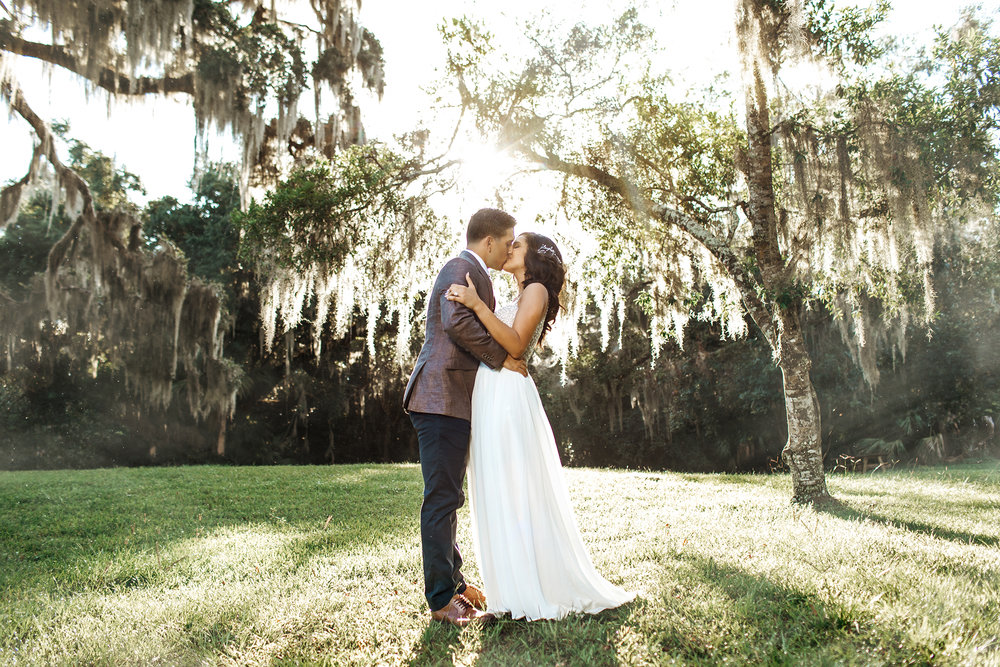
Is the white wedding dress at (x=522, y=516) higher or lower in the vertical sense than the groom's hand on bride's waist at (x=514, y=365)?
lower

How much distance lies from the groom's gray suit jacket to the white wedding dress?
92 millimetres

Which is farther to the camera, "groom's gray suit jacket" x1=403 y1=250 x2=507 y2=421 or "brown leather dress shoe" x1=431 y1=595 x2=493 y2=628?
"groom's gray suit jacket" x1=403 y1=250 x2=507 y2=421

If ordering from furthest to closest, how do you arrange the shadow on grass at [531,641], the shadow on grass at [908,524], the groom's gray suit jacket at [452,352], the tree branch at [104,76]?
the tree branch at [104,76] → the shadow on grass at [908,524] → the groom's gray suit jacket at [452,352] → the shadow on grass at [531,641]

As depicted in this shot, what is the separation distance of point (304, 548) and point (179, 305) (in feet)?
31.0

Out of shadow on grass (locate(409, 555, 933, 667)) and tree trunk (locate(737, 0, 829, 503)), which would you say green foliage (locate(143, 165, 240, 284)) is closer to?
tree trunk (locate(737, 0, 829, 503))


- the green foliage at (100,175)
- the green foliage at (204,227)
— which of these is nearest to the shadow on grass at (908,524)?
the green foliage at (100,175)

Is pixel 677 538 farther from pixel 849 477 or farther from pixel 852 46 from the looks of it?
pixel 849 477

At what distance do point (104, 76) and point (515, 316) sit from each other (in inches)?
274

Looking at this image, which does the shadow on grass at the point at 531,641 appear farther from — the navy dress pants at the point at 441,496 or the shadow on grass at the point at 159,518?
the shadow on grass at the point at 159,518

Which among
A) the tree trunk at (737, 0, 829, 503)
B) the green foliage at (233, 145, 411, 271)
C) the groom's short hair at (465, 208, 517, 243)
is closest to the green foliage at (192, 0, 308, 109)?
the green foliage at (233, 145, 411, 271)

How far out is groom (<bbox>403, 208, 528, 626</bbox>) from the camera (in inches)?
110

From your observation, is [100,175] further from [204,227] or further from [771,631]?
[771,631]

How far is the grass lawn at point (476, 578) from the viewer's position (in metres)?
2.42

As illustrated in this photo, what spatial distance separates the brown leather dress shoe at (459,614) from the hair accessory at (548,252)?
1.65m
